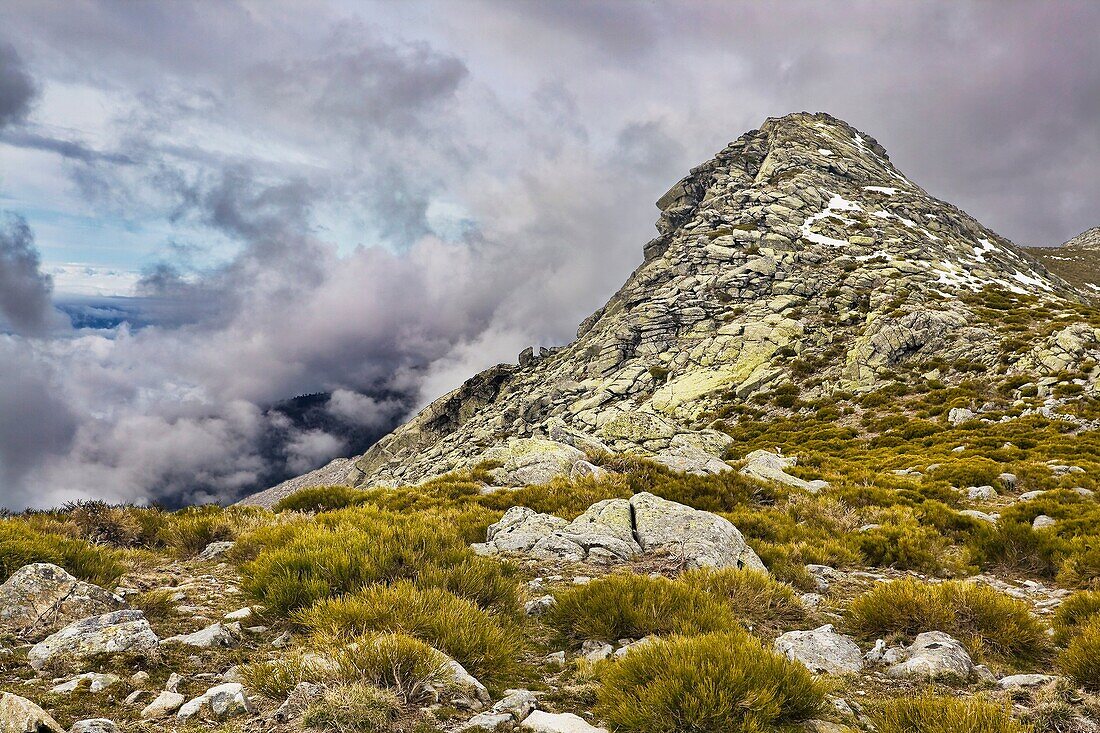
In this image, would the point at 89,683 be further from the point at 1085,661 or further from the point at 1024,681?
the point at 1085,661

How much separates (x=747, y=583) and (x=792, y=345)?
6199cm

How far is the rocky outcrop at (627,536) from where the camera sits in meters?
9.89

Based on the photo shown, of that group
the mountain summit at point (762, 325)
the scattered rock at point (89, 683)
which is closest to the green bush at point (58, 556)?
the scattered rock at point (89, 683)

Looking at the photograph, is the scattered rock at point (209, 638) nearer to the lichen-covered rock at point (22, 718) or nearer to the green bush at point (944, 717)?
the lichen-covered rock at point (22, 718)

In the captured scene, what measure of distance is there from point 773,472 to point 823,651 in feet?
50.3

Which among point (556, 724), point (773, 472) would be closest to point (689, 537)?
point (556, 724)

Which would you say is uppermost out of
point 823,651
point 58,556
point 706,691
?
point 58,556

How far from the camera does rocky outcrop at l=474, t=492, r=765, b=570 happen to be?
989 cm

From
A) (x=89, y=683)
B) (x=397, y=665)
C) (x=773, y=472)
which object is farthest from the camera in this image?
(x=773, y=472)

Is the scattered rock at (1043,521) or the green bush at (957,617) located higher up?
the scattered rock at (1043,521)

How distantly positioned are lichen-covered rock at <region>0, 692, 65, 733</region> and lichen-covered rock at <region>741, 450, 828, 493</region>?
17.7 meters

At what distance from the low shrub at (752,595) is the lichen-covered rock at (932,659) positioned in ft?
5.00

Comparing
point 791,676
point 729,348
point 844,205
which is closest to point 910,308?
point 729,348

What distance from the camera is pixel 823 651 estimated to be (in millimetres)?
6059
